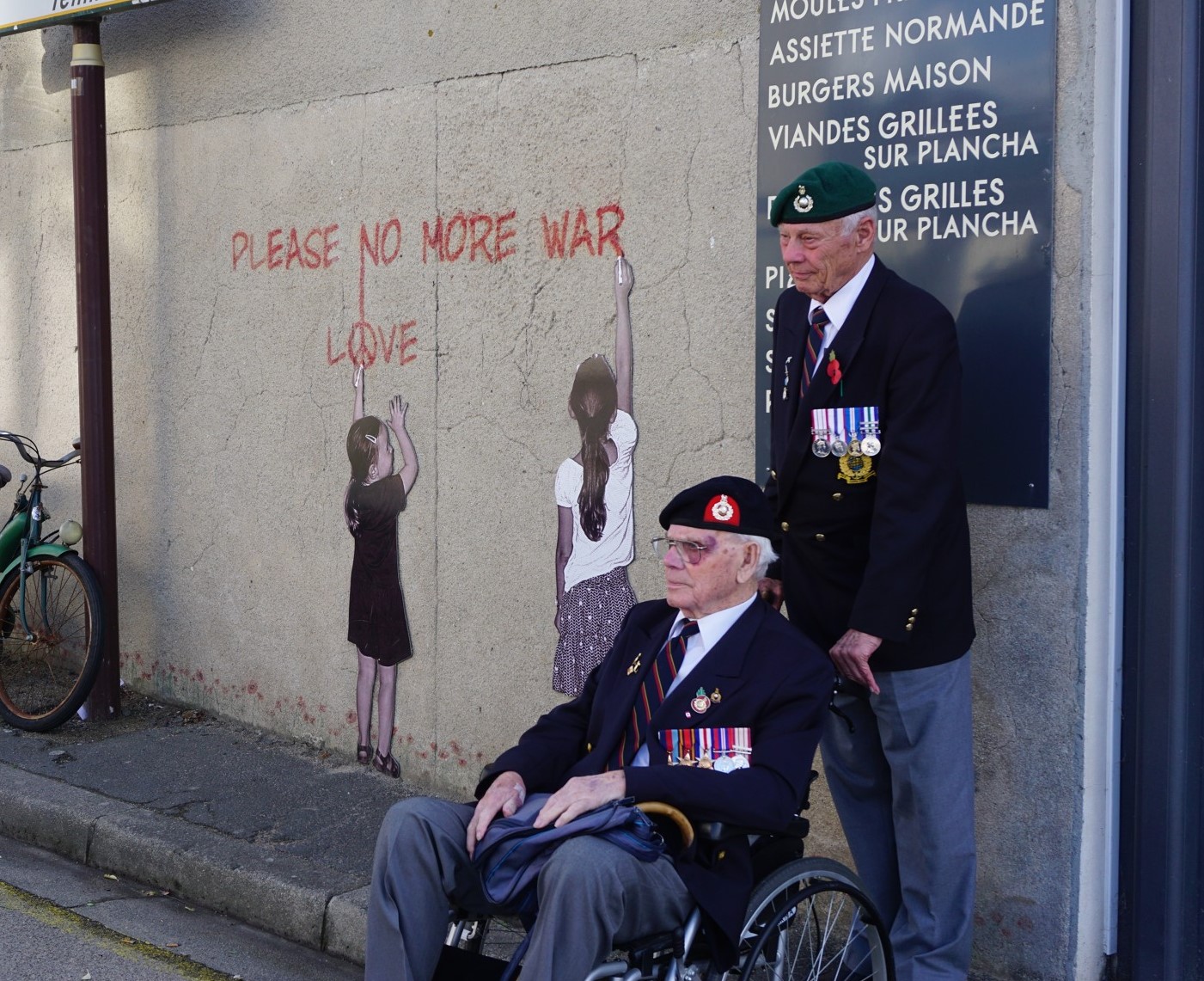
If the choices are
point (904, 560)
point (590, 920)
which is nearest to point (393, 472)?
point (904, 560)

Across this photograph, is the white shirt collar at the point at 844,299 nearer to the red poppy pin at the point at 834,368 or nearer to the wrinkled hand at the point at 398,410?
the red poppy pin at the point at 834,368

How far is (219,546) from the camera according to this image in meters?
6.17

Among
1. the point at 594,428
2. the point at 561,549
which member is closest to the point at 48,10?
the point at 594,428

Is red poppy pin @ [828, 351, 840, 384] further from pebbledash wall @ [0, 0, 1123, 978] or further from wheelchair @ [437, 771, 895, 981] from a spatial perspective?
wheelchair @ [437, 771, 895, 981]

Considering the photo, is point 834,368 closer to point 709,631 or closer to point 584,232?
point 709,631

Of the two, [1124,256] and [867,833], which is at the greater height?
[1124,256]

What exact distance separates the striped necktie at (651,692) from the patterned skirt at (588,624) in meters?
1.50

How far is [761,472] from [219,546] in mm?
2869

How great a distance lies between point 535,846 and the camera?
2.84 m

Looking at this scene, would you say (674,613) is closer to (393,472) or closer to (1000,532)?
(1000,532)

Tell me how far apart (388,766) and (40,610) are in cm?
203

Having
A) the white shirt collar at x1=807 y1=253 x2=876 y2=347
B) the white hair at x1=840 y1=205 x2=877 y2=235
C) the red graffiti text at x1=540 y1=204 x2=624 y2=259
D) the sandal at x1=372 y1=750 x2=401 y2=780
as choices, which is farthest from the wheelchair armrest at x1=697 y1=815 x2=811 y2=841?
the sandal at x1=372 y1=750 x2=401 y2=780

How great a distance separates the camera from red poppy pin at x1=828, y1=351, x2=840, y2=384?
11.2ft

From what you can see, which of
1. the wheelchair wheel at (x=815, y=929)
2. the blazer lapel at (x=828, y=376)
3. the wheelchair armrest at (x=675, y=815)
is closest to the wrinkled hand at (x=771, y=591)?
the blazer lapel at (x=828, y=376)
